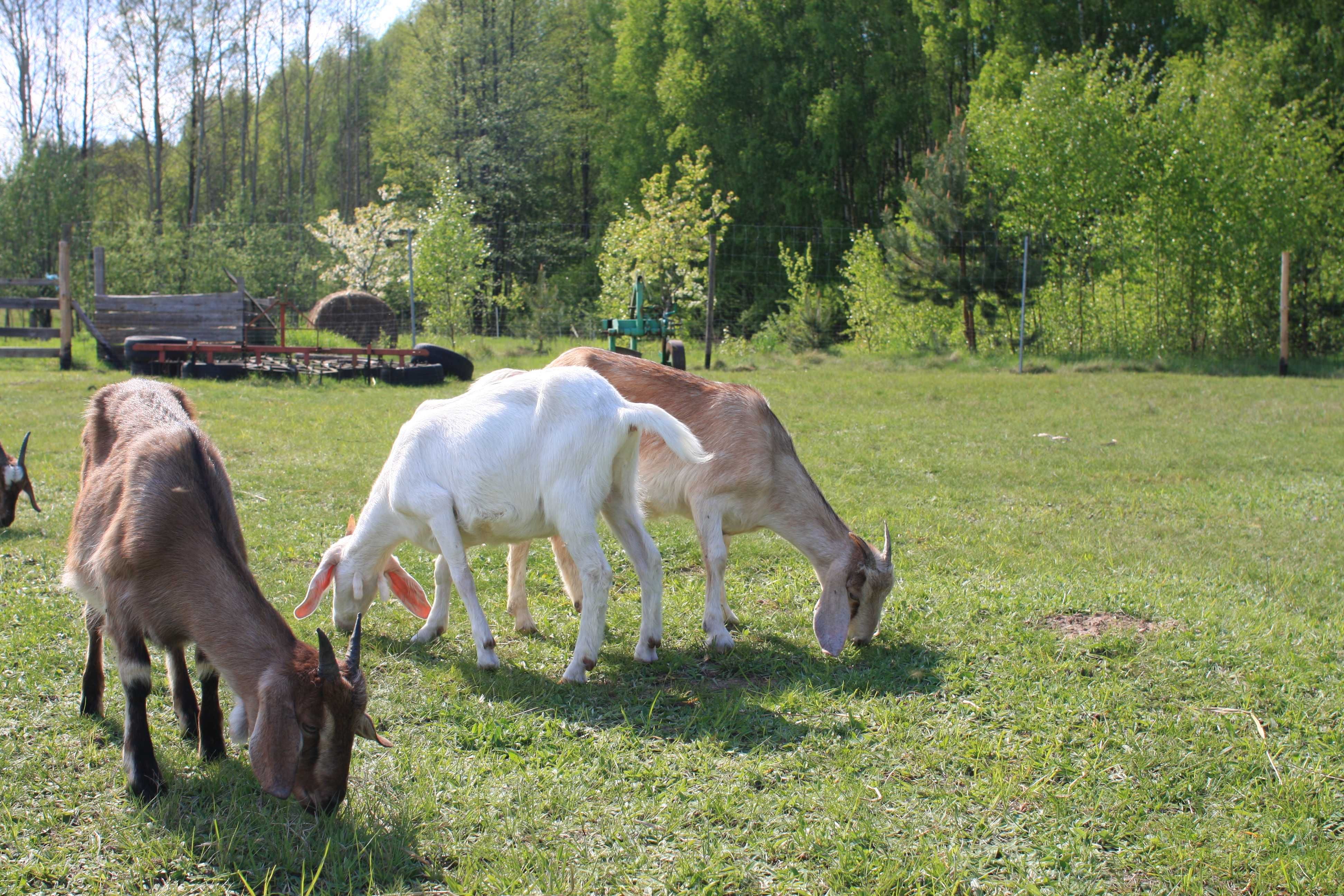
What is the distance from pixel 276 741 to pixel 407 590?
177 cm

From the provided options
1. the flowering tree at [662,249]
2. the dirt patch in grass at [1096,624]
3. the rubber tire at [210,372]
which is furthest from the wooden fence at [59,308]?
the dirt patch in grass at [1096,624]

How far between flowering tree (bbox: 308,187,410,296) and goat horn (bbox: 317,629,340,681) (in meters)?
31.8

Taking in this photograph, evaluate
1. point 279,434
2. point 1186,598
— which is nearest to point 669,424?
point 1186,598

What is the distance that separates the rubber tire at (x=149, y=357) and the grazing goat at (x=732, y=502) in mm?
12982

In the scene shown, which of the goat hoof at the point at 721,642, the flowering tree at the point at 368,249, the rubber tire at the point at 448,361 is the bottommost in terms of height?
the goat hoof at the point at 721,642

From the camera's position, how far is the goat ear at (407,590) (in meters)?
4.62

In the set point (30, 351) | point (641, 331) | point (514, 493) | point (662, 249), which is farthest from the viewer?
point (662, 249)

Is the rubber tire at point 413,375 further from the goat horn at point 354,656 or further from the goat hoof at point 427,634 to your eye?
the goat horn at point 354,656

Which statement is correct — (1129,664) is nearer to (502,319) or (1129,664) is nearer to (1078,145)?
(1078,145)

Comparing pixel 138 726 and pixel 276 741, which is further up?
pixel 276 741

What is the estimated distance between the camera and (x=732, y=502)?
16.9 feet

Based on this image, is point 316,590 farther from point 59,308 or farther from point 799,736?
point 59,308

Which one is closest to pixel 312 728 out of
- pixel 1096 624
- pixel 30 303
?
pixel 1096 624

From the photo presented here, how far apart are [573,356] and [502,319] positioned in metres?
30.3
